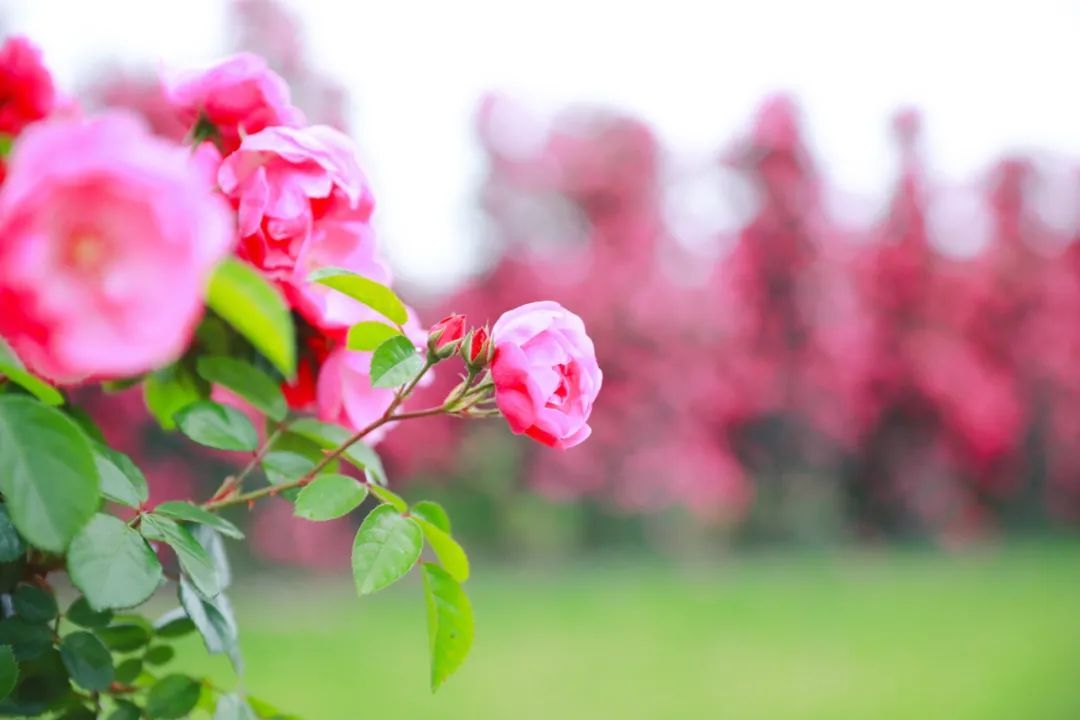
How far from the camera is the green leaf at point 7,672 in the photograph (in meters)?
0.37

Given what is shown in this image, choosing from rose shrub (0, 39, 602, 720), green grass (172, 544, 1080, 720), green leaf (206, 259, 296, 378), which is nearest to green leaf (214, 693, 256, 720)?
rose shrub (0, 39, 602, 720)

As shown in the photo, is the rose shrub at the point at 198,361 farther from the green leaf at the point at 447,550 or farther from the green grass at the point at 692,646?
the green grass at the point at 692,646

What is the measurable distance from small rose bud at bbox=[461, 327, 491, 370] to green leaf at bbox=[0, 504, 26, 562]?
182 mm

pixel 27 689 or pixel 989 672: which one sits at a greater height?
pixel 27 689

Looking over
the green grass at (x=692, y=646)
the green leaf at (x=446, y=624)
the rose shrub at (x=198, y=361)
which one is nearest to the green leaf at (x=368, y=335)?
the rose shrub at (x=198, y=361)

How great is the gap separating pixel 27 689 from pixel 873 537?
26.0 feet

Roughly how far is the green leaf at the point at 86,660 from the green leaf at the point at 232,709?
47 millimetres

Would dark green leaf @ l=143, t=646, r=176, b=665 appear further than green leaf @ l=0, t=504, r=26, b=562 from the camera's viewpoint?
Yes

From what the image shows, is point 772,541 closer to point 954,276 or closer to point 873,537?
point 873,537

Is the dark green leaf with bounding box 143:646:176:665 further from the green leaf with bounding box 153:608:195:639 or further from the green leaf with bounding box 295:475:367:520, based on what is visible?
the green leaf with bounding box 295:475:367:520

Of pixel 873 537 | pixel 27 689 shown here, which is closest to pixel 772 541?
pixel 873 537

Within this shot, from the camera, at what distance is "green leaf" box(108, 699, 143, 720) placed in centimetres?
44

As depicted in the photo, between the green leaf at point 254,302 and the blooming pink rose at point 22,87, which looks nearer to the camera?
the green leaf at point 254,302

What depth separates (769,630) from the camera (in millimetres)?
4219
